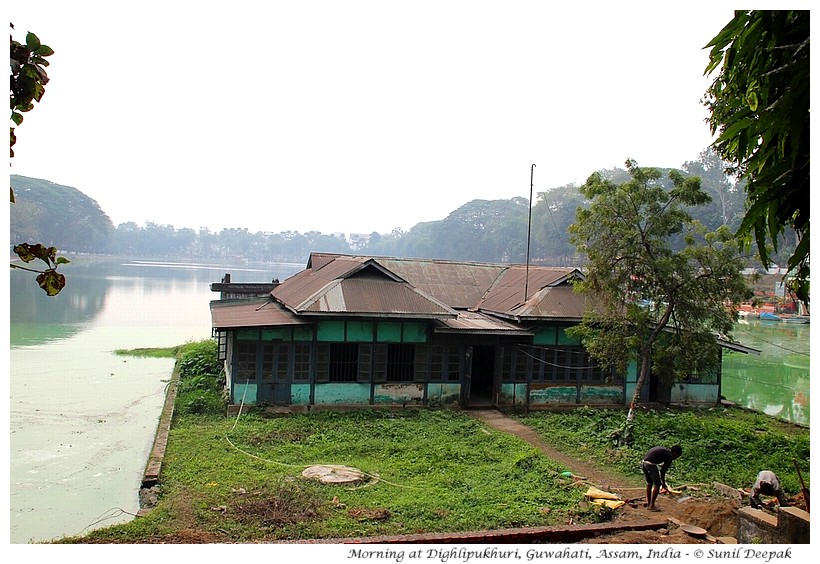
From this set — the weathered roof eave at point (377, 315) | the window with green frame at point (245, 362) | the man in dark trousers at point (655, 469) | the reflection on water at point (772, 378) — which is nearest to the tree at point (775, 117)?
the man in dark trousers at point (655, 469)

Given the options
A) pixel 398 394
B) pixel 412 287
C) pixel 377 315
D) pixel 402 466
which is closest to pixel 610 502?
pixel 402 466

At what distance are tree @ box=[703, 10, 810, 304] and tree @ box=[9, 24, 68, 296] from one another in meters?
4.06

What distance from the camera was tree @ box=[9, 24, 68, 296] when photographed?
109 inches

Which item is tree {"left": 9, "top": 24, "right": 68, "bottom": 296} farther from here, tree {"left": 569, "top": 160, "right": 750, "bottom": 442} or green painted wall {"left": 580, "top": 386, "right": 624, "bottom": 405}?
green painted wall {"left": 580, "top": 386, "right": 624, "bottom": 405}

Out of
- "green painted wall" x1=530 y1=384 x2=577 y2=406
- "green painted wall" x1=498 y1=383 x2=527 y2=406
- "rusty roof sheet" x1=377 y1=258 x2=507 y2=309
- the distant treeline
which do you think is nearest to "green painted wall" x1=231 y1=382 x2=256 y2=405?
"green painted wall" x1=498 y1=383 x2=527 y2=406

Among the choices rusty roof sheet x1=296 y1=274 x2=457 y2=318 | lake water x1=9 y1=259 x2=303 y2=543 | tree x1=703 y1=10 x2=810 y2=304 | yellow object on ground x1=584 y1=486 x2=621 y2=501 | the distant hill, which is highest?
the distant hill

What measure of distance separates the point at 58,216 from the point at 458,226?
5089 cm

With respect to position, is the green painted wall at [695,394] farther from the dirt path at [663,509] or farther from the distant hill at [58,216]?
the distant hill at [58,216]

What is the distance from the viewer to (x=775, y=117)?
402 cm

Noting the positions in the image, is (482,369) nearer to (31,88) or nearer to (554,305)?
(554,305)

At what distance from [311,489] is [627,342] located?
724 cm

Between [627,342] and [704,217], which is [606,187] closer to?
[627,342]
